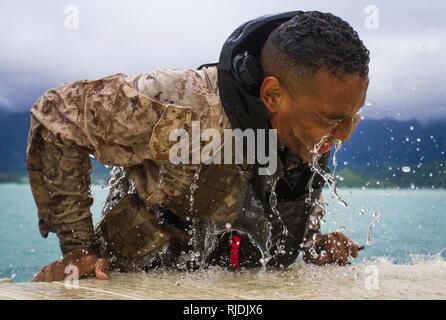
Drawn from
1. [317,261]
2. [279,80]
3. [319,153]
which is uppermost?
[279,80]

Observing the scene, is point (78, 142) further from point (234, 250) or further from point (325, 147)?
point (325, 147)

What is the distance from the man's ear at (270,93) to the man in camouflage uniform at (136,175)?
0.20m

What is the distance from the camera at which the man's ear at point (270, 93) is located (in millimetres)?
3074

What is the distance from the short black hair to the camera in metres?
2.93

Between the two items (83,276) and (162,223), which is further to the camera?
(162,223)

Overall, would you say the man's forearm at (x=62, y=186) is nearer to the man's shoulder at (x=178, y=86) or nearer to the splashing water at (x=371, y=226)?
the man's shoulder at (x=178, y=86)

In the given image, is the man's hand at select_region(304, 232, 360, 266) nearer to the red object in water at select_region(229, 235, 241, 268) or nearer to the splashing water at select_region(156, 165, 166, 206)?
the red object in water at select_region(229, 235, 241, 268)

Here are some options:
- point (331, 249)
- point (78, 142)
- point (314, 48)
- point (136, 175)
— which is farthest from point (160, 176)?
point (331, 249)

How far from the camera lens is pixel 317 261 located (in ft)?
12.8

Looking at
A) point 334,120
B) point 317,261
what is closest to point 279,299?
point 334,120

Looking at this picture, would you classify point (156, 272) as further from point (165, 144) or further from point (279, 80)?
point (279, 80)

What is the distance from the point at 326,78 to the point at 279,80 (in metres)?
0.23

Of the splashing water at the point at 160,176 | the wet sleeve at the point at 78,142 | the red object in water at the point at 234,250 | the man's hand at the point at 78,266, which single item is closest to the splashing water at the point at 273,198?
the red object in water at the point at 234,250

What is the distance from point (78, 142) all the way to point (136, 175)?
315 millimetres
